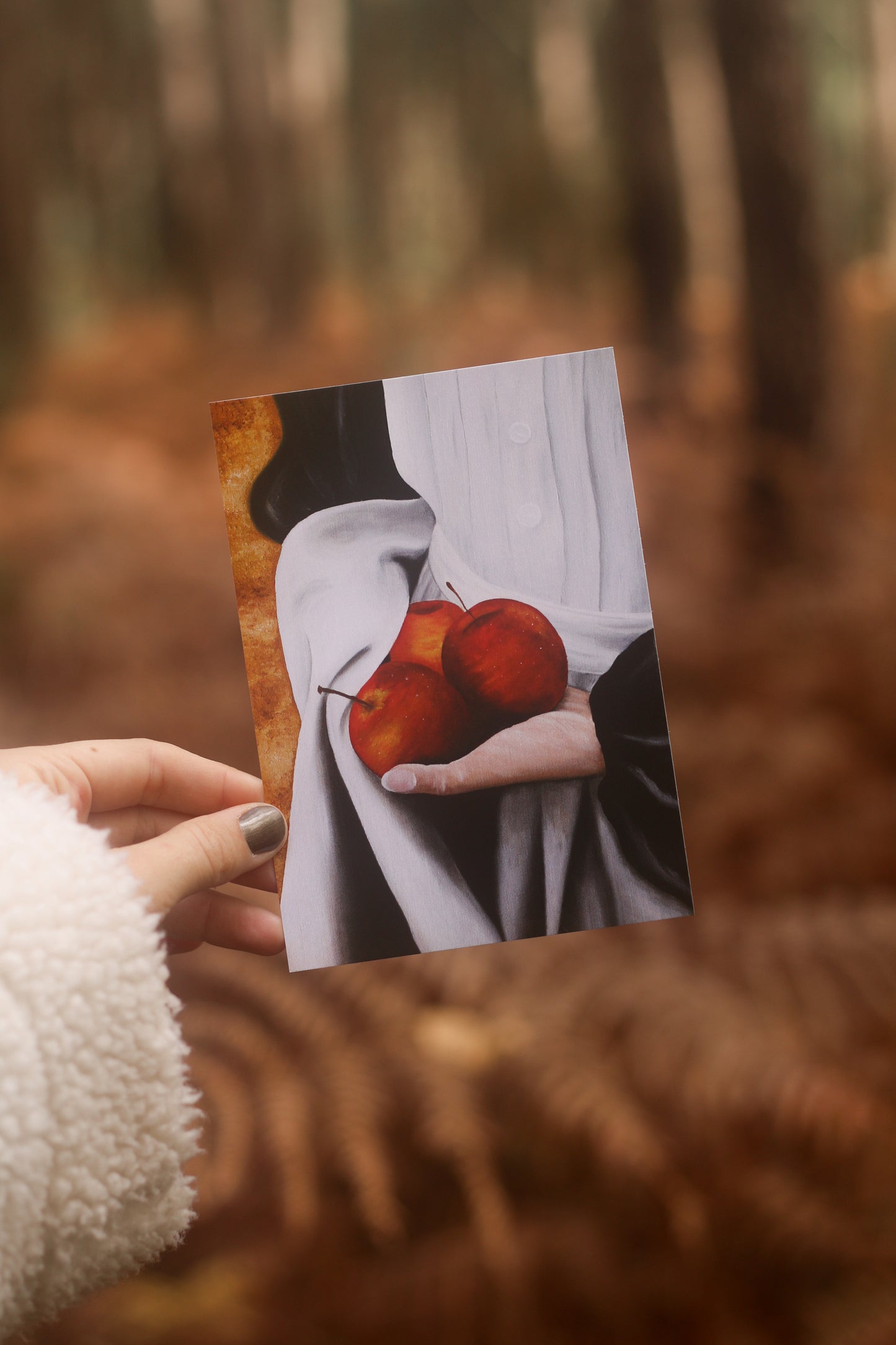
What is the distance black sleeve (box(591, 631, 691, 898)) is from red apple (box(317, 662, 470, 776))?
10 centimetres

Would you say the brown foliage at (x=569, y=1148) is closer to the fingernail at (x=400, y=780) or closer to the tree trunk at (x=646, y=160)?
the fingernail at (x=400, y=780)

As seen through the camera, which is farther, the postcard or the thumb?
the postcard

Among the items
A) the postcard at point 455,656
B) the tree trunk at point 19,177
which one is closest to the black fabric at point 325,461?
the postcard at point 455,656

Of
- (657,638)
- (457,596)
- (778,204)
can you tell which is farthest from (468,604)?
(778,204)

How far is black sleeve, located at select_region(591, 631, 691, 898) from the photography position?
0.61m

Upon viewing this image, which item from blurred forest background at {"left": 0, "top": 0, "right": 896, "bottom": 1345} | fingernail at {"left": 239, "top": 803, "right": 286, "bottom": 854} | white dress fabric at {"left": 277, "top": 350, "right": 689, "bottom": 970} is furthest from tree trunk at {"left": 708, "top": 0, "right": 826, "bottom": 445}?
fingernail at {"left": 239, "top": 803, "right": 286, "bottom": 854}

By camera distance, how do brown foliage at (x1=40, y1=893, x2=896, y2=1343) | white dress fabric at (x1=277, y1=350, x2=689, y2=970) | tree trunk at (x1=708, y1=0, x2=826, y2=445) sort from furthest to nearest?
1. tree trunk at (x1=708, y1=0, x2=826, y2=445)
2. brown foliage at (x1=40, y1=893, x2=896, y2=1343)
3. white dress fabric at (x1=277, y1=350, x2=689, y2=970)

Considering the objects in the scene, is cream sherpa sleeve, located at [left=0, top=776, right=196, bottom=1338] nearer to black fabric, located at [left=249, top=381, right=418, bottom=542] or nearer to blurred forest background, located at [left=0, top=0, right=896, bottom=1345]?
black fabric, located at [left=249, top=381, right=418, bottom=542]

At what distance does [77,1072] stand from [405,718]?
293mm

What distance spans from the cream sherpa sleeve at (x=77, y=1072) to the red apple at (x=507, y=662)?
0.26 metres

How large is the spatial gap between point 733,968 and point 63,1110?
0.78 meters

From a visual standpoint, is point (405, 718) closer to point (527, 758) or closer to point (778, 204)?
point (527, 758)

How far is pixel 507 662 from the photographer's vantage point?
23.8 inches

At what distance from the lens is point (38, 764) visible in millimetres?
510
